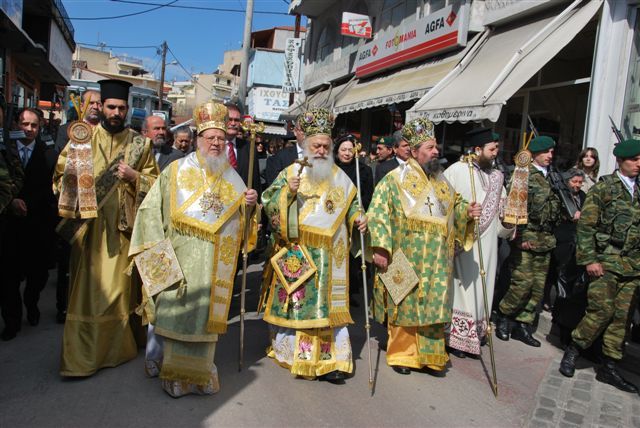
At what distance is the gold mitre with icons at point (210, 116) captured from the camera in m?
3.90

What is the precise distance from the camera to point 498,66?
8.43 meters

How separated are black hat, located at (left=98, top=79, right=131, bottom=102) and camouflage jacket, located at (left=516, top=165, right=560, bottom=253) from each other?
157 inches

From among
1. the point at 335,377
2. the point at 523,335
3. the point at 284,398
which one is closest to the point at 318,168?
the point at 335,377

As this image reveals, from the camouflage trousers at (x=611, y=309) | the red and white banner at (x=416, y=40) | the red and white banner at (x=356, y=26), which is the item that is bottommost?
the camouflage trousers at (x=611, y=309)

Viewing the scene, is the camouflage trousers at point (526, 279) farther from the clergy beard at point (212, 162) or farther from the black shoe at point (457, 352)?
the clergy beard at point (212, 162)

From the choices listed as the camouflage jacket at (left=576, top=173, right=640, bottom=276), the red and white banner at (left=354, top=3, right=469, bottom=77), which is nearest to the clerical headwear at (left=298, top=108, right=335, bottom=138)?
the camouflage jacket at (left=576, top=173, right=640, bottom=276)

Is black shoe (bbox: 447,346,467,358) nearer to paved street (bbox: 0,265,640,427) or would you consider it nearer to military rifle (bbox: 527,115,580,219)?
paved street (bbox: 0,265,640,427)

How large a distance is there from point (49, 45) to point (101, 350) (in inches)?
621

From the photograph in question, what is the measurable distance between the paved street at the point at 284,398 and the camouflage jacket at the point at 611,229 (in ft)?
3.62

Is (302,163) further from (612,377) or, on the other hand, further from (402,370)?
(612,377)

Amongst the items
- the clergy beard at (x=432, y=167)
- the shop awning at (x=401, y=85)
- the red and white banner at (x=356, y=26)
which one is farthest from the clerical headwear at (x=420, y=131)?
the red and white banner at (x=356, y=26)

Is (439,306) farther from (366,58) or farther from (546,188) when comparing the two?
(366,58)

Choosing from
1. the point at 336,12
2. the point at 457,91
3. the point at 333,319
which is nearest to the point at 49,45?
the point at 336,12

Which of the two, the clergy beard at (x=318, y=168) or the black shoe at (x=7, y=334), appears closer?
the clergy beard at (x=318, y=168)
